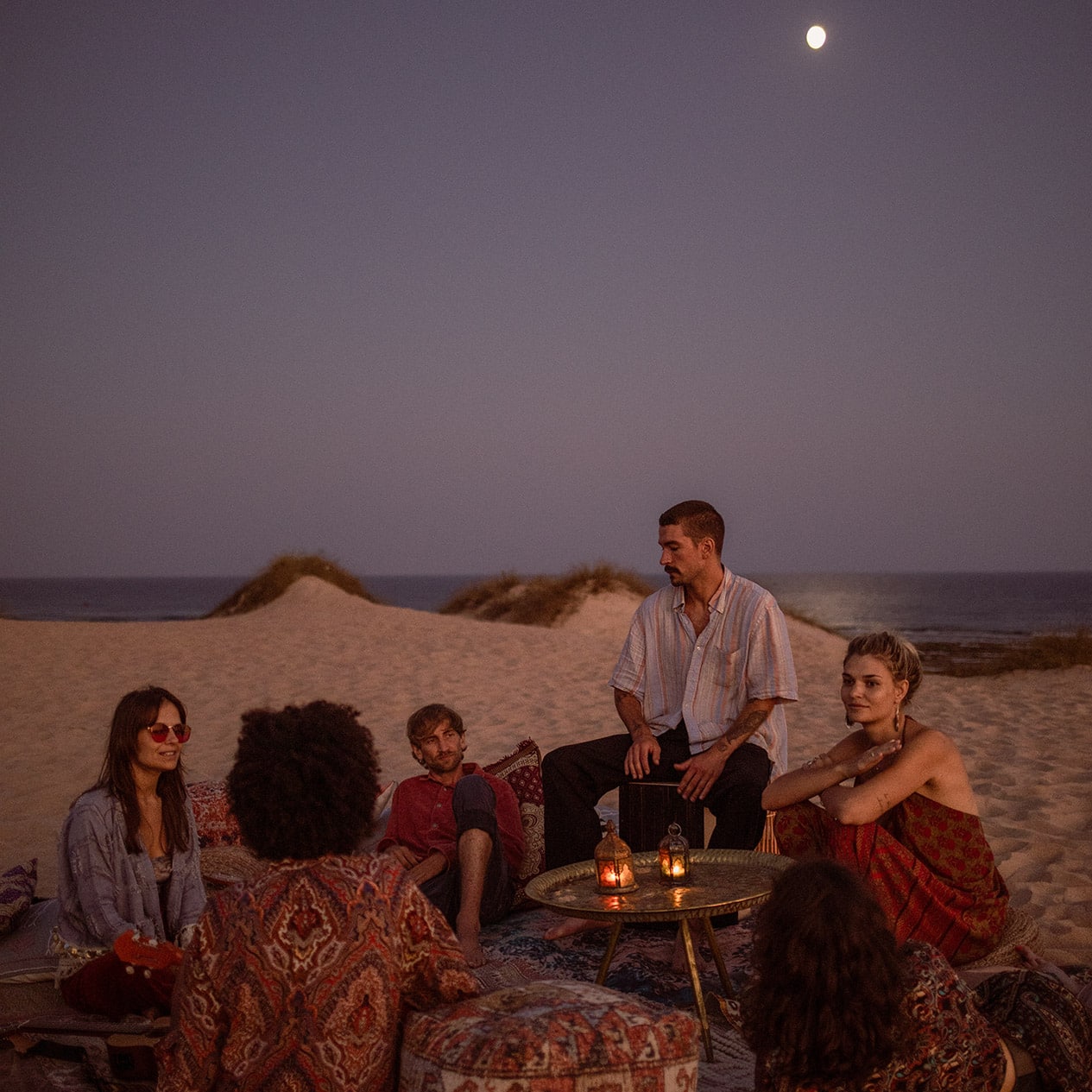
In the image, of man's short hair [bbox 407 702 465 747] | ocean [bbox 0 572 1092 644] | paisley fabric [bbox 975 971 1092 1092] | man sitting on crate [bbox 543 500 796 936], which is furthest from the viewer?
ocean [bbox 0 572 1092 644]

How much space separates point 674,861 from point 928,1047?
1389 millimetres

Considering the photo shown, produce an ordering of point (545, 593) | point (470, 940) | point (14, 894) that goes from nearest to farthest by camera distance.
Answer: point (470, 940), point (14, 894), point (545, 593)

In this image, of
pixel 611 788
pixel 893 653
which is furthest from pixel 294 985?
pixel 611 788

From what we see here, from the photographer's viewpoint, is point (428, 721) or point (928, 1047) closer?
point (928, 1047)

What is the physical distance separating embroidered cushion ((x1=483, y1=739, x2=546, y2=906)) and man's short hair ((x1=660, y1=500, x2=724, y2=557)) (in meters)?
1.31

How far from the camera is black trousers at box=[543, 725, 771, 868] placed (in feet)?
14.3

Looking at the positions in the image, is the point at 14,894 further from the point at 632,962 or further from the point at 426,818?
the point at 632,962

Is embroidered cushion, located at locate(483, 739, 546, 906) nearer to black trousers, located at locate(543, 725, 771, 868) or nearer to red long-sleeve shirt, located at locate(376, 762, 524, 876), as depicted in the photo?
black trousers, located at locate(543, 725, 771, 868)

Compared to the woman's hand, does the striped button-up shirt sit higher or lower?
higher

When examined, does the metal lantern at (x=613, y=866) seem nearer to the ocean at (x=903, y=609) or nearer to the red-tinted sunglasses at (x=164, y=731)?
the red-tinted sunglasses at (x=164, y=731)

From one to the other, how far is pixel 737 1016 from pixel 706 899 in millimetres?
512

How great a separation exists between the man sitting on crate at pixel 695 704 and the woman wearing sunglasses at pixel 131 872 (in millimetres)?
1693

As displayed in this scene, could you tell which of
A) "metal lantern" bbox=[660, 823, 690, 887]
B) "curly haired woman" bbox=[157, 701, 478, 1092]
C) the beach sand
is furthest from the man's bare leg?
the beach sand

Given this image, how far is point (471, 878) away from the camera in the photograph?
4031 mm
